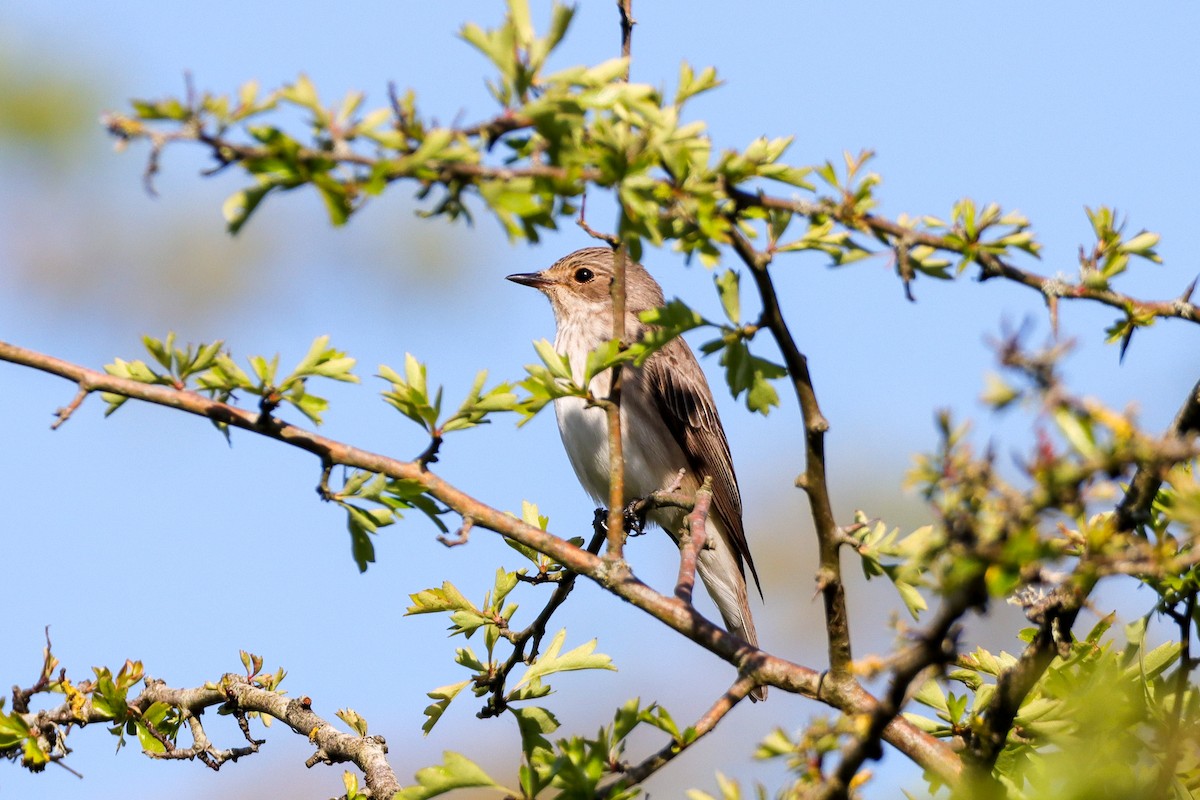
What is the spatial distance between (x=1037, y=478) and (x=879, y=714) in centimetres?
52

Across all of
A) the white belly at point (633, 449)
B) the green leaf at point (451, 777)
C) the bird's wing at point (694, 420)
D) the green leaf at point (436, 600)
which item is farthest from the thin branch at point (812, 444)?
the bird's wing at point (694, 420)

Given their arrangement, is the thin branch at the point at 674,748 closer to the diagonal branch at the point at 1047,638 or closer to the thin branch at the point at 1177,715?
the diagonal branch at the point at 1047,638

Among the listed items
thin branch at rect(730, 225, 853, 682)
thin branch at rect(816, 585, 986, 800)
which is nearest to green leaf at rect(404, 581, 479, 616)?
thin branch at rect(730, 225, 853, 682)

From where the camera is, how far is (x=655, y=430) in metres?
7.23

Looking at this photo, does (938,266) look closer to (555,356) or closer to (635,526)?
(555,356)

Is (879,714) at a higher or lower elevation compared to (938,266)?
lower

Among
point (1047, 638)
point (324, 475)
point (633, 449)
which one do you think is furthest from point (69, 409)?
point (633, 449)

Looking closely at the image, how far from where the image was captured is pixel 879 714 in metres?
2.01

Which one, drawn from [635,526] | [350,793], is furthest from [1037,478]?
[635,526]

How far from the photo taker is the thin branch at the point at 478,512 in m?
2.73

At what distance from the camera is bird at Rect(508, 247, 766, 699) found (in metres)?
6.97

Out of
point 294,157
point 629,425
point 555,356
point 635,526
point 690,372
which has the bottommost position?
point 294,157

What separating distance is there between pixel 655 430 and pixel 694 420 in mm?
244

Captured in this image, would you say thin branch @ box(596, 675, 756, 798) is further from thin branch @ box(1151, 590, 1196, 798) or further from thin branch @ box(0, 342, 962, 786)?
thin branch @ box(1151, 590, 1196, 798)
